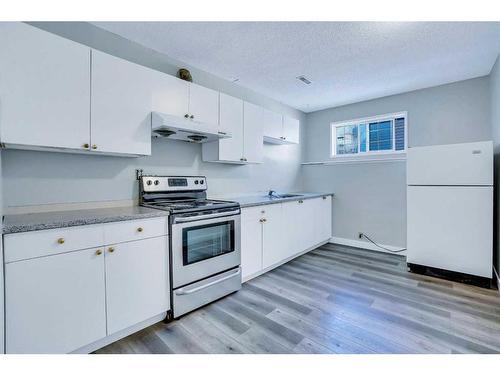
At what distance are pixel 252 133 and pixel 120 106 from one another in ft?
5.21

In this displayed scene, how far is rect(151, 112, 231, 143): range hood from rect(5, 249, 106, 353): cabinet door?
44.2 inches

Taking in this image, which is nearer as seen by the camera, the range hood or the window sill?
the range hood

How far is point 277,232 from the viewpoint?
3.09 meters

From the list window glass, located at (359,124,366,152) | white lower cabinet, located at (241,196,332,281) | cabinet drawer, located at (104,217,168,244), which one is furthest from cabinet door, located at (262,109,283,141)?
cabinet drawer, located at (104,217,168,244)

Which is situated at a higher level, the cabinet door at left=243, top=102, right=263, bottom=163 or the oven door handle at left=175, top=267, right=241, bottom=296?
the cabinet door at left=243, top=102, right=263, bottom=163

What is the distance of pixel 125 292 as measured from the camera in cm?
175

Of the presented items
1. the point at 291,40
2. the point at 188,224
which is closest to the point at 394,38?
the point at 291,40

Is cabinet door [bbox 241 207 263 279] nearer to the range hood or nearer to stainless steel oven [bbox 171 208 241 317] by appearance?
stainless steel oven [bbox 171 208 241 317]

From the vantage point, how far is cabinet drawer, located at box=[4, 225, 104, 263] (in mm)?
1330

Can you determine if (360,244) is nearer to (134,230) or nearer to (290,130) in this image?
(290,130)

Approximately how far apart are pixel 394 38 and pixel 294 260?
275cm

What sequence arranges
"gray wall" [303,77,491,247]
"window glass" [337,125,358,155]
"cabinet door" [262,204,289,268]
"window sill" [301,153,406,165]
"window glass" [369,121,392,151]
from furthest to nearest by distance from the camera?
"window glass" [337,125,358,155]
"window glass" [369,121,392,151]
"window sill" [301,153,406,165]
"gray wall" [303,77,491,247]
"cabinet door" [262,204,289,268]
